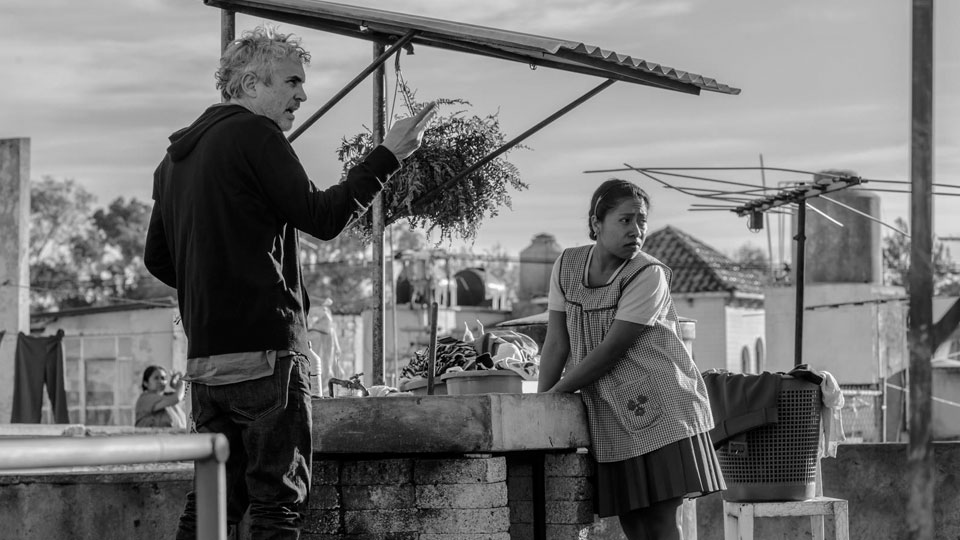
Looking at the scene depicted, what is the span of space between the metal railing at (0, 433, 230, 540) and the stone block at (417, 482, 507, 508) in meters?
2.09

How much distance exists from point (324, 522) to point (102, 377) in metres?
24.1

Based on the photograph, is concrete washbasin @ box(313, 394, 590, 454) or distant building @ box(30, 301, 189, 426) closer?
concrete washbasin @ box(313, 394, 590, 454)

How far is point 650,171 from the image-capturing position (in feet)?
26.9

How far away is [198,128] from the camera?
4.05 m

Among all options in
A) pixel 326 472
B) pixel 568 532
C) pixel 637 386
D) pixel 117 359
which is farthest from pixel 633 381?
pixel 117 359

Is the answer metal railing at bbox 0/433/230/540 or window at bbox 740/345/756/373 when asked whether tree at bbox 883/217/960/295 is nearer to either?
window at bbox 740/345/756/373

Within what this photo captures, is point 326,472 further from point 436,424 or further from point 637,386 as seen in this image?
point 637,386

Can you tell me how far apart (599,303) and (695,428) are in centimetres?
61

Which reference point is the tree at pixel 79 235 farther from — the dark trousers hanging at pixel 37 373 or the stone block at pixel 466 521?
the stone block at pixel 466 521

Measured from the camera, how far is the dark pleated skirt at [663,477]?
15.5 feet

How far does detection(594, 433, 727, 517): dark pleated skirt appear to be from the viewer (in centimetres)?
474

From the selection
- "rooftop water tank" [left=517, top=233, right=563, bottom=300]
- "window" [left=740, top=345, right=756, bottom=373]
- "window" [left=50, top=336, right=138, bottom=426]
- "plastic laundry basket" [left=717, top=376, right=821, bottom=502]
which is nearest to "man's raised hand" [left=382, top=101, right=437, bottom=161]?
"plastic laundry basket" [left=717, top=376, right=821, bottom=502]

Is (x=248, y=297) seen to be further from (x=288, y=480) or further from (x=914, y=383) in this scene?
(x=914, y=383)

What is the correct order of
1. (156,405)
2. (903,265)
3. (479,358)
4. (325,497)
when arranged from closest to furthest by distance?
1. (325,497)
2. (479,358)
3. (156,405)
4. (903,265)
